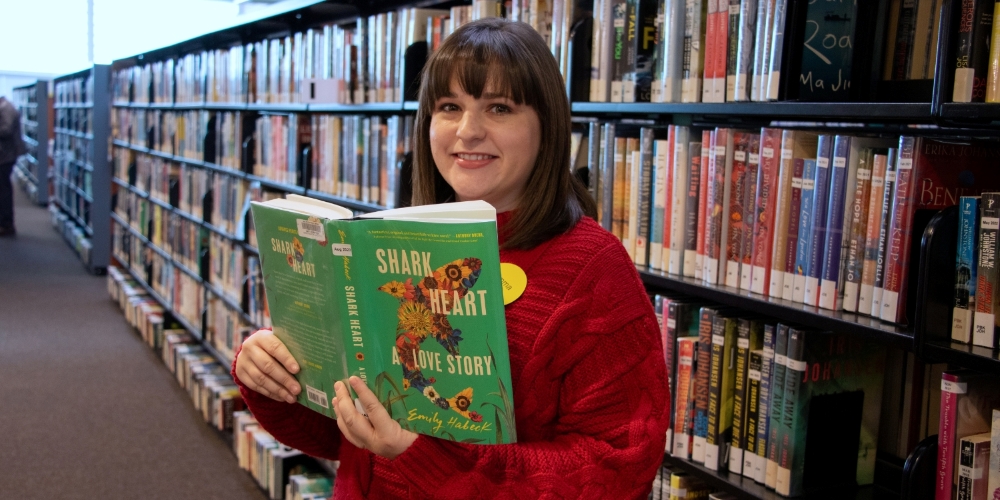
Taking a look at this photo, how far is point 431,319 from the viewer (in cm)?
96

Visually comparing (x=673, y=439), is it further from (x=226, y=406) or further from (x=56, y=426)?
(x=56, y=426)

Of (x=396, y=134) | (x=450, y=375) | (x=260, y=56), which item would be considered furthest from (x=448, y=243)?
(x=260, y=56)

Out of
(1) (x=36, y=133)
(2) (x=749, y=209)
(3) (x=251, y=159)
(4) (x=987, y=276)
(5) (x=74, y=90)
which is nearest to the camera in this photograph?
(4) (x=987, y=276)

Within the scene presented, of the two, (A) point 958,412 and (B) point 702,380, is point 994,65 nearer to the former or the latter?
(A) point 958,412

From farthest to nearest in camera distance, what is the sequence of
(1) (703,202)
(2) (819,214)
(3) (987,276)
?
1. (1) (703,202)
2. (2) (819,214)
3. (3) (987,276)

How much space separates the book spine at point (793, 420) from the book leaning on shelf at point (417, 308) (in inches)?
26.6

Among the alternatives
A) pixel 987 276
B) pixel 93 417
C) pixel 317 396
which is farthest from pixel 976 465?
pixel 93 417

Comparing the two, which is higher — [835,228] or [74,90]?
[74,90]

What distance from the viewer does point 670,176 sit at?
1.68 meters

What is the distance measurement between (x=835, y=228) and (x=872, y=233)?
7 cm

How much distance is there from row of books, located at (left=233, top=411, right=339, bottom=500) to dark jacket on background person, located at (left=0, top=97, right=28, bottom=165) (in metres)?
7.57

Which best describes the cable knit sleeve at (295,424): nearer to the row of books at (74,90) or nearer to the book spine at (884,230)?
the book spine at (884,230)

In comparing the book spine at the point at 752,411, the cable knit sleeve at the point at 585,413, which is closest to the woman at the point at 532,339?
the cable knit sleeve at the point at 585,413

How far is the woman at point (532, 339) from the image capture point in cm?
101
